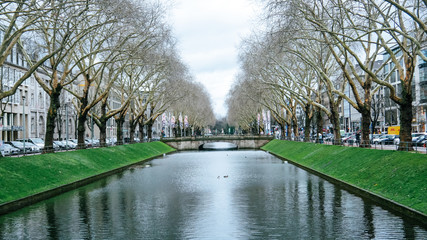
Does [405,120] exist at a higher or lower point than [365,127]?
higher

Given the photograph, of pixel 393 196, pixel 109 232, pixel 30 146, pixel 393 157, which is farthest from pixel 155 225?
pixel 30 146

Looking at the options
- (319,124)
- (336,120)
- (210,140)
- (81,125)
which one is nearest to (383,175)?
(336,120)

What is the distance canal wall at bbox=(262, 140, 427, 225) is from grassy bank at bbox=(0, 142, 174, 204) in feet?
53.3

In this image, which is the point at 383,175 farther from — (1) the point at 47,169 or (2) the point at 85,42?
(2) the point at 85,42

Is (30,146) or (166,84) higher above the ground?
(166,84)

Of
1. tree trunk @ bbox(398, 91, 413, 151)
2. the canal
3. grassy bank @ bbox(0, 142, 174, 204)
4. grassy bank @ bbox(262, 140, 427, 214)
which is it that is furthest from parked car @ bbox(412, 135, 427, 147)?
grassy bank @ bbox(0, 142, 174, 204)

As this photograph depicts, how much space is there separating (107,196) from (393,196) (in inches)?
550

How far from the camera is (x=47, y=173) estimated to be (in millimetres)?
30031

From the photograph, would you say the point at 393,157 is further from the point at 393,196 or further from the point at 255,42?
the point at 255,42

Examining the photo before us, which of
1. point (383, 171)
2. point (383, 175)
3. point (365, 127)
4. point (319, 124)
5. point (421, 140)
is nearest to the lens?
point (383, 175)

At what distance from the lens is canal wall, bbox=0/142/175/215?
23.2 meters

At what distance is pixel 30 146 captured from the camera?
5984 cm

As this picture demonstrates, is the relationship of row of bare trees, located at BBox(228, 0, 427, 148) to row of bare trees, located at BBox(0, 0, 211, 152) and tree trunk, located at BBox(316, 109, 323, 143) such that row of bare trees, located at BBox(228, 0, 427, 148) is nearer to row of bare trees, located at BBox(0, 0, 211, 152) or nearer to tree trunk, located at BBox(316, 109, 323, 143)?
tree trunk, located at BBox(316, 109, 323, 143)

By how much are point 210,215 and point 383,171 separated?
11134mm
